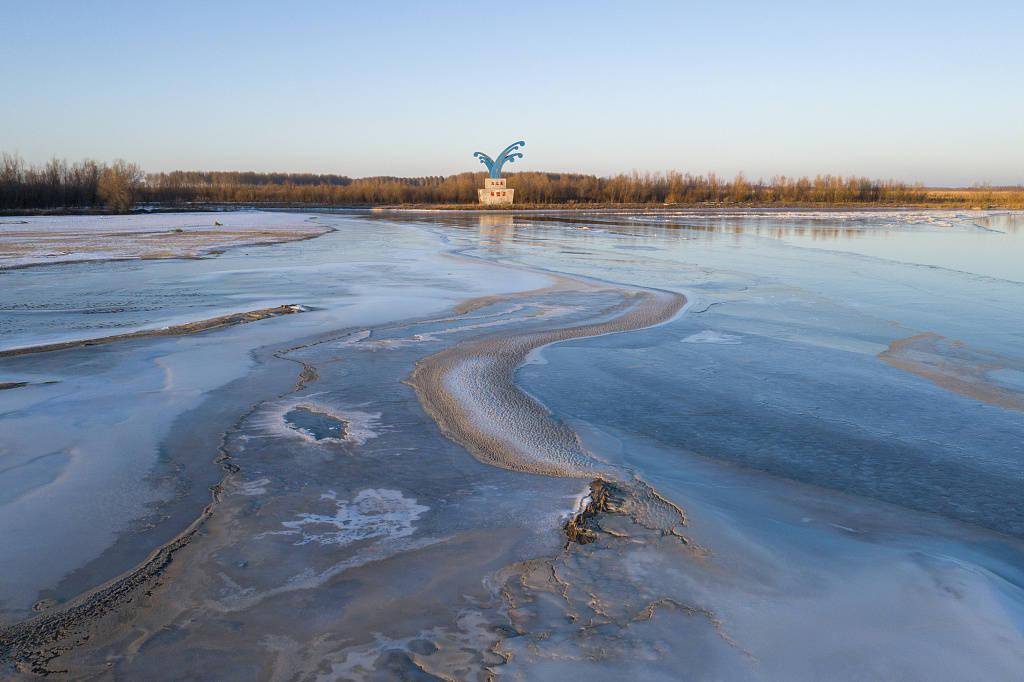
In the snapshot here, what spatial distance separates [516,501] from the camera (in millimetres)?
3645

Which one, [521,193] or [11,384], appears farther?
[521,193]

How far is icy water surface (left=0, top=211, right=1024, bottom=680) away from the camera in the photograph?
245 cm

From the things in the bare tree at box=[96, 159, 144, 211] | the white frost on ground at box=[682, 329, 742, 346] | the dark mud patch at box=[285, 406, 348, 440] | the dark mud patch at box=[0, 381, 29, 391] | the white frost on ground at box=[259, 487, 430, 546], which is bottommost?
the white frost on ground at box=[259, 487, 430, 546]

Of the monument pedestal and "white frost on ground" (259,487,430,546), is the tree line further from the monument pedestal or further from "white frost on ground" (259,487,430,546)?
"white frost on ground" (259,487,430,546)

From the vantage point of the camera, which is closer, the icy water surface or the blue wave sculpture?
the icy water surface

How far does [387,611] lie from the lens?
8.61ft

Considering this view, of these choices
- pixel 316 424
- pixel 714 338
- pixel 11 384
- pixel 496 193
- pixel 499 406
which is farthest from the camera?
pixel 496 193

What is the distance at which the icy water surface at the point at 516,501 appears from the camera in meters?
2.45

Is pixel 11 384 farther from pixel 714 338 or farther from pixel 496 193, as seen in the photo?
pixel 496 193

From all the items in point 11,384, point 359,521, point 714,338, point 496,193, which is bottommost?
point 359,521

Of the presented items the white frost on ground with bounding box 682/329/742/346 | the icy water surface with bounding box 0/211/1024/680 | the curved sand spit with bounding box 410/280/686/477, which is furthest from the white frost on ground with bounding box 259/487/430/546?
the white frost on ground with bounding box 682/329/742/346

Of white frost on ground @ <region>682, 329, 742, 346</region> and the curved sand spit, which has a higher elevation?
white frost on ground @ <region>682, 329, 742, 346</region>

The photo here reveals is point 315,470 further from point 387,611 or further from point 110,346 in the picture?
point 110,346

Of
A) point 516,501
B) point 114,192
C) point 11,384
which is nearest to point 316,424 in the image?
point 516,501
